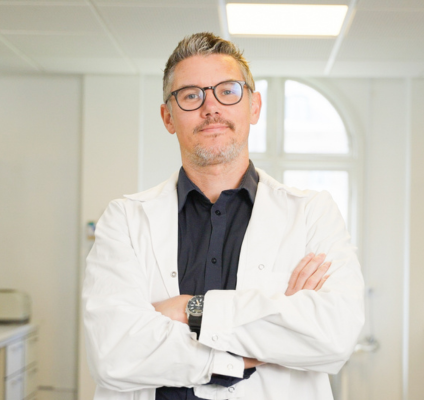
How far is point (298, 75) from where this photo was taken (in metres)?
4.18

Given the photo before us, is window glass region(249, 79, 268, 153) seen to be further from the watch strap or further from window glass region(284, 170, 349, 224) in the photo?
the watch strap

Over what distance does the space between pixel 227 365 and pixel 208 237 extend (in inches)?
14.1

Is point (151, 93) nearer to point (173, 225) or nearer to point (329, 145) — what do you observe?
point (329, 145)

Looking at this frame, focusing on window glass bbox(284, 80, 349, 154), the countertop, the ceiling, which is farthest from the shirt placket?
window glass bbox(284, 80, 349, 154)

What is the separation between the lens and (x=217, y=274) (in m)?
1.33

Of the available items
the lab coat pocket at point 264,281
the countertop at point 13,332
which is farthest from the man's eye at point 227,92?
the countertop at point 13,332

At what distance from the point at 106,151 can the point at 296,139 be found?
1.63m

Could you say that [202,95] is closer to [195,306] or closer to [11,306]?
[195,306]

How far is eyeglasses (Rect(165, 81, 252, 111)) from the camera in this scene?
1.40 metres

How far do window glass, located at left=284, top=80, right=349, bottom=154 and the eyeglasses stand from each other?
3082mm

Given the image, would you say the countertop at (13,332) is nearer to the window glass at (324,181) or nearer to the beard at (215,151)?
the window glass at (324,181)

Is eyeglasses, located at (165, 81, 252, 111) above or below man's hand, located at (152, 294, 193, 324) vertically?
above

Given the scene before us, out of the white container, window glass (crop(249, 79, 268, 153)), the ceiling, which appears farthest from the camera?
window glass (crop(249, 79, 268, 153))

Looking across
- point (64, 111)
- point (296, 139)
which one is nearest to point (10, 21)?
point (64, 111)
